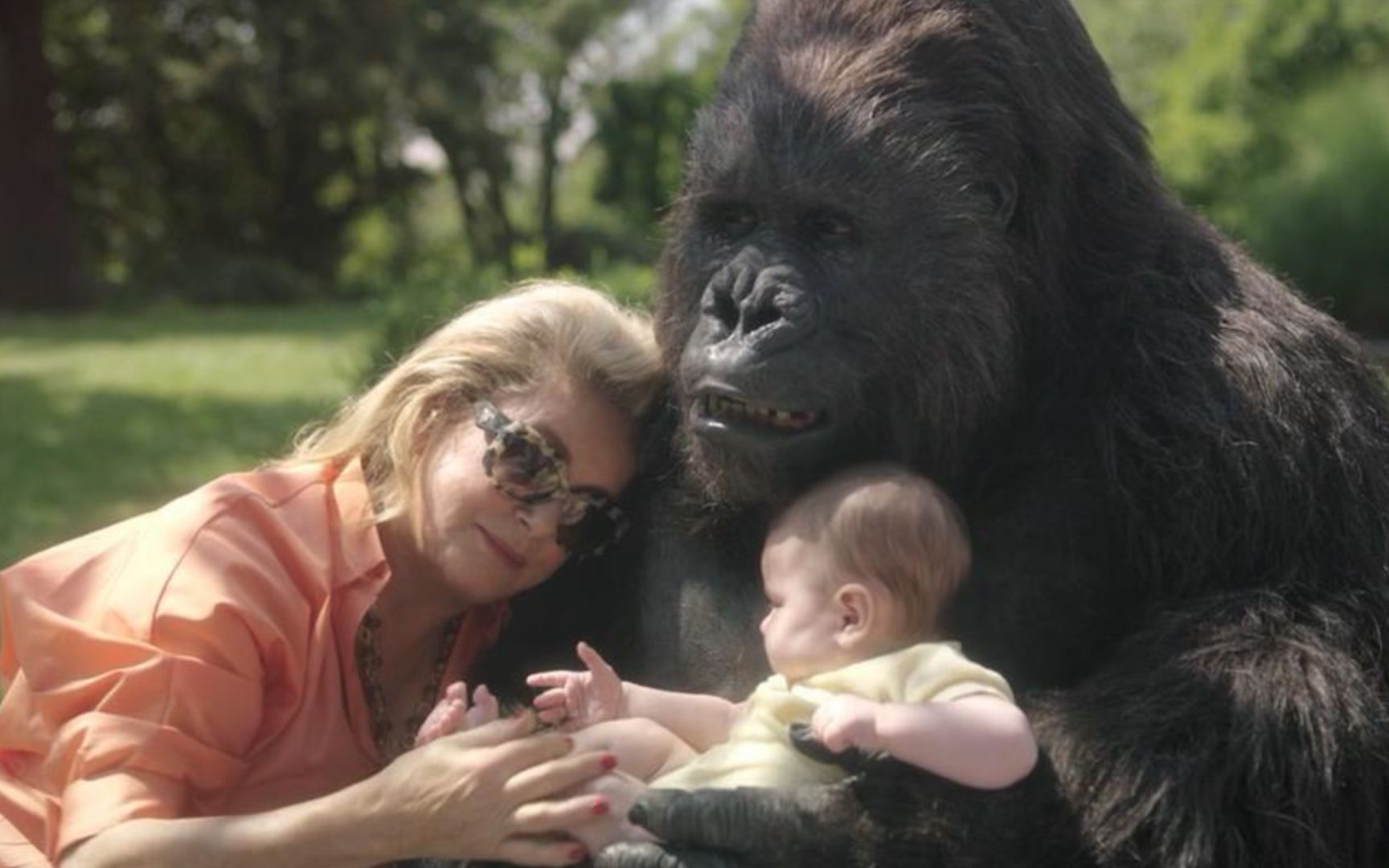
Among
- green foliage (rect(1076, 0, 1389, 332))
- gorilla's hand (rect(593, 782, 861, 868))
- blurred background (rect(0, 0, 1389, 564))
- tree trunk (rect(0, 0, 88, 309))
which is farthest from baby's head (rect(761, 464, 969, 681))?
tree trunk (rect(0, 0, 88, 309))

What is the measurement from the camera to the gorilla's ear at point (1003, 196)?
3762 millimetres

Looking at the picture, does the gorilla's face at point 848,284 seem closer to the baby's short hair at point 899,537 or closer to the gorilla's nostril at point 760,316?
the gorilla's nostril at point 760,316

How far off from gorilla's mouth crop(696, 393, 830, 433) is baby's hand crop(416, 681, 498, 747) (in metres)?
0.62

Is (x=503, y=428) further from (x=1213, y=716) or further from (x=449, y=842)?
(x=1213, y=716)

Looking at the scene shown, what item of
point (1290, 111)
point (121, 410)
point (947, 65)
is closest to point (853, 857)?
point (947, 65)

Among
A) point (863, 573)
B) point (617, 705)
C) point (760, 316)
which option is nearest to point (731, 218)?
point (760, 316)

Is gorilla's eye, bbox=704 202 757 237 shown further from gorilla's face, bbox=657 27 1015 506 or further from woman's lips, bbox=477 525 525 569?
woman's lips, bbox=477 525 525 569

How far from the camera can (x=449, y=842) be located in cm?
335

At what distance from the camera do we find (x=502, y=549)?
3.90m

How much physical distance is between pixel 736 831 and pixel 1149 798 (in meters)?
0.64

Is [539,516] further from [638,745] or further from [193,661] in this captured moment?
[193,661]

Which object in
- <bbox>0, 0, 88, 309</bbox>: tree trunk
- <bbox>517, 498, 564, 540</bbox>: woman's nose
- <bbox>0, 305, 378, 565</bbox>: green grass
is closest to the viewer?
<bbox>517, 498, 564, 540</bbox>: woman's nose

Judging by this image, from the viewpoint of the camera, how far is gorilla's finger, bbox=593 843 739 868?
3260mm

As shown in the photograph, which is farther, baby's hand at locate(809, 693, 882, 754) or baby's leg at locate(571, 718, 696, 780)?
baby's leg at locate(571, 718, 696, 780)
